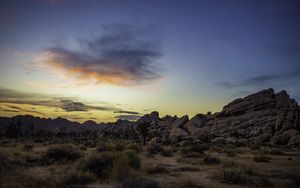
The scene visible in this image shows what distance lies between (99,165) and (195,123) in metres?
62.7

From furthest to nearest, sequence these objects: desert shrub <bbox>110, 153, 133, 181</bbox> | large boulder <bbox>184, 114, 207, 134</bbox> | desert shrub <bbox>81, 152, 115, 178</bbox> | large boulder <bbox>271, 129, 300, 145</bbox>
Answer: large boulder <bbox>184, 114, 207, 134</bbox> → large boulder <bbox>271, 129, 300, 145</bbox> → desert shrub <bbox>81, 152, 115, 178</bbox> → desert shrub <bbox>110, 153, 133, 181</bbox>

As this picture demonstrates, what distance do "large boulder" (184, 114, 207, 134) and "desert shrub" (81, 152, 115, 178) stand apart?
5749 cm

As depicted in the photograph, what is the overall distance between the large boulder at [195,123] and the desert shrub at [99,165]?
57489 mm

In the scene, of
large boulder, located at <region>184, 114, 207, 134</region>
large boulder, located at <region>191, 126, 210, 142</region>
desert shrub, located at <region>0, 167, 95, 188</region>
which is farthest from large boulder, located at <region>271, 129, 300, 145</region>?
desert shrub, located at <region>0, 167, 95, 188</region>

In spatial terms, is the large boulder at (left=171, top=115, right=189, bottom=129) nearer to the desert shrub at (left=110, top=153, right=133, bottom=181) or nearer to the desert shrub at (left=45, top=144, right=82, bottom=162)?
the desert shrub at (left=45, top=144, right=82, bottom=162)

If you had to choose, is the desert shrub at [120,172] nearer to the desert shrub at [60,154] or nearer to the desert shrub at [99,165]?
the desert shrub at [99,165]

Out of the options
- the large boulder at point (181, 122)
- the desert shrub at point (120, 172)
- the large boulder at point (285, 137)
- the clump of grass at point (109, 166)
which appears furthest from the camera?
the large boulder at point (181, 122)

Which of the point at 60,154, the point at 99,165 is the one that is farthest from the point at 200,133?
the point at 99,165

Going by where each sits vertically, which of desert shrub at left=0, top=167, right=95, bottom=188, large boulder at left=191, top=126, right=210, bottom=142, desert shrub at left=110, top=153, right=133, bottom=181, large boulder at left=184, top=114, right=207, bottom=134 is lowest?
desert shrub at left=0, top=167, right=95, bottom=188

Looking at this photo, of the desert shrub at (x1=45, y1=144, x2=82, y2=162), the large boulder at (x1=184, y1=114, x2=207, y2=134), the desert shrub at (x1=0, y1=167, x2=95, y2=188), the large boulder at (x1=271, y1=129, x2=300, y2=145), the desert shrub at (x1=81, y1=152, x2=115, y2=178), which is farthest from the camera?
the large boulder at (x1=184, y1=114, x2=207, y2=134)

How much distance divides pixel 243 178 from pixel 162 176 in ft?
13.4

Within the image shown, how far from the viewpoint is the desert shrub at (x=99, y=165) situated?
13.3 m

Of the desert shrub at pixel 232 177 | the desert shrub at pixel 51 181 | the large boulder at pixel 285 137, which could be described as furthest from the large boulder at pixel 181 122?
the desert shrub at pixel 51 181

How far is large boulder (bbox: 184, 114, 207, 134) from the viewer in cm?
7272
